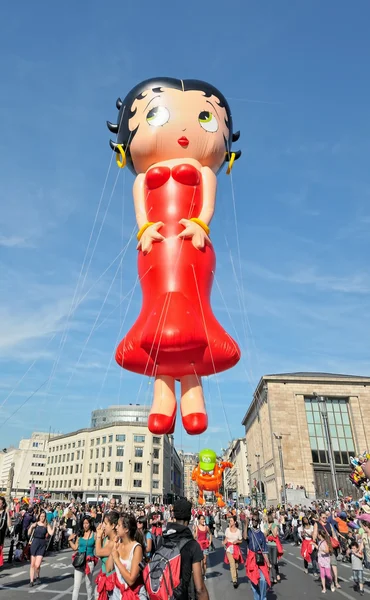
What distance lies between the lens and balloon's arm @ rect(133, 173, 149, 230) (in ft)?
30.1

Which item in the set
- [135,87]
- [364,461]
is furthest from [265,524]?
[135,87]

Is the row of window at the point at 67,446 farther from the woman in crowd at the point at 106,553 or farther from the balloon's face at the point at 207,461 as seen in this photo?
the woman in crowd at the point at 106,553

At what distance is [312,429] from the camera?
4784 cm

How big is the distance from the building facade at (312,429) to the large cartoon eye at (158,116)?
39970 mm

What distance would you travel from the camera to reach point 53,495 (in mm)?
83875

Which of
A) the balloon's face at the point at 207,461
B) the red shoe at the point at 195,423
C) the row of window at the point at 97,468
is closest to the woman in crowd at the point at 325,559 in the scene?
the red shoe at the point at 195,423

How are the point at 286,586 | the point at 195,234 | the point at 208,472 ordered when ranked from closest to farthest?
the point at 195,234 < the point at 286,586 < the point at 208,472

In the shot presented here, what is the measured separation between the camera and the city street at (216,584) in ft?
26.5

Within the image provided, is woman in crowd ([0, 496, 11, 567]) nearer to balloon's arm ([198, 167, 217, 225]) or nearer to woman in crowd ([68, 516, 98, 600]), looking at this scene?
woman in crowd ([68, 516, 98, 600])

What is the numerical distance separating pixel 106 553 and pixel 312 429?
47.0 m

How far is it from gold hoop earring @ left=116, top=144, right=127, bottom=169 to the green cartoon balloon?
37.3ft

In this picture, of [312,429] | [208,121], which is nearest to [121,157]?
[208,121]

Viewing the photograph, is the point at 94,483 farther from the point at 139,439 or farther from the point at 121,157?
the point at 121,157

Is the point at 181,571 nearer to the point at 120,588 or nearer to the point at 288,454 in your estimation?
the point at 120,588
